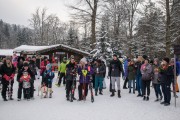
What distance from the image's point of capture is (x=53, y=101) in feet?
32.4

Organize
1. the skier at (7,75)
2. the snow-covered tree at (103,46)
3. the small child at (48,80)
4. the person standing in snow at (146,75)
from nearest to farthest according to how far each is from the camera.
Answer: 1. the skier at (7,75)
2. the person standing in snow at (146,75)
3. the small child at (48,80)
4. the snow-covered tree at (103,46)

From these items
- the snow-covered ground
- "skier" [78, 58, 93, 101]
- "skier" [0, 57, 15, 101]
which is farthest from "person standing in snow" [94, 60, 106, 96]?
"skier" [0, 57, 15, 101]

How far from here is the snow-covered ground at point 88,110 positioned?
7.43 metres

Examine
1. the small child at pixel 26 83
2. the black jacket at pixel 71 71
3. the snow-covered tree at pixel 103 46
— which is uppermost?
the snow-covered tree at pixel 103 46

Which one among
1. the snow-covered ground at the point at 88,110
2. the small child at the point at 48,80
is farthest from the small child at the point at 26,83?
the small child at the point at 48,80

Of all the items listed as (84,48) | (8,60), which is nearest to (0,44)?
(84,48)

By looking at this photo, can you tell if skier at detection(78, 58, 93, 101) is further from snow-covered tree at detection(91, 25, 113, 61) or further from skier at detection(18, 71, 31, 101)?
snow-covered tree at detection(91, 25, 113, 61)

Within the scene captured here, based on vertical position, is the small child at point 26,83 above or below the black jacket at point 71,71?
below

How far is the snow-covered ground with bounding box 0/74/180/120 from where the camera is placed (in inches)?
293

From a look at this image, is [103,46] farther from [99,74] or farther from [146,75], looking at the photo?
[146,75]

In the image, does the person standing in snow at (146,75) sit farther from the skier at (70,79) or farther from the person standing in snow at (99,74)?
the skier at (70,79)

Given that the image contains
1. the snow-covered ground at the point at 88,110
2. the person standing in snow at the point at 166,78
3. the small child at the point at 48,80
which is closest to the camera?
the snow-covered ground at the point at 88,110

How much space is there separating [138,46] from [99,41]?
39.0ft

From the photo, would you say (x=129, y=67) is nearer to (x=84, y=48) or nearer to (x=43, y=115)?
(x=43, y=115)
